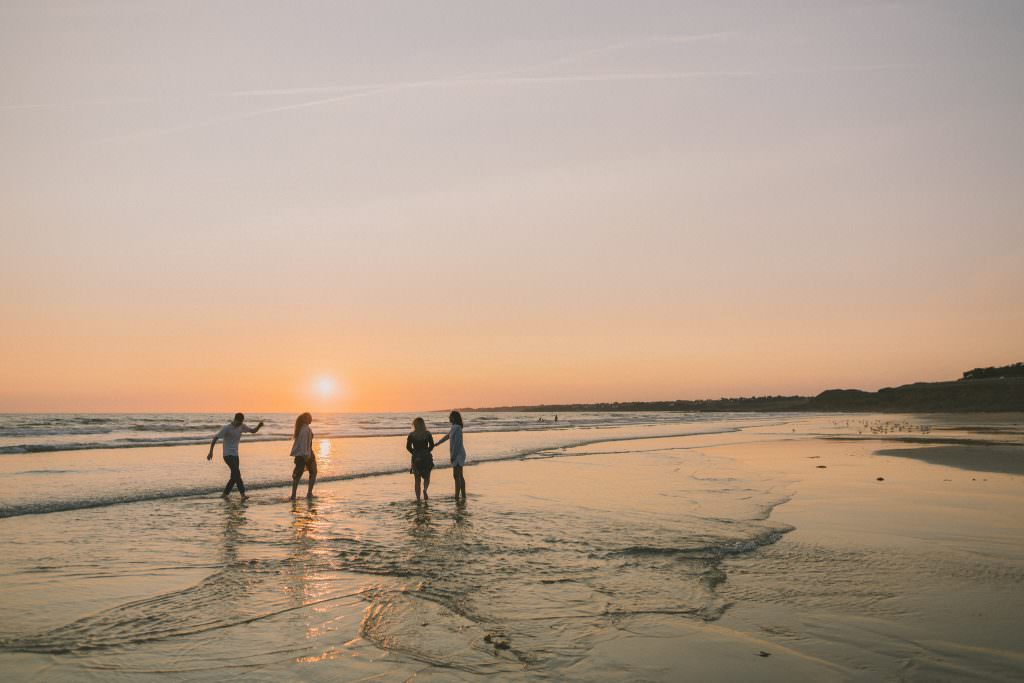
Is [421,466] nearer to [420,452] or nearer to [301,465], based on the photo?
[420,452]

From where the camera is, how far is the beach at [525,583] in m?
5.99

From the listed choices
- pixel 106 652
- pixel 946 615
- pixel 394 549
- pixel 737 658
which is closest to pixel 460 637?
pixel 737 658

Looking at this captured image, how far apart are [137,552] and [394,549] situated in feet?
14.5

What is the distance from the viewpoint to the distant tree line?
11362 cm

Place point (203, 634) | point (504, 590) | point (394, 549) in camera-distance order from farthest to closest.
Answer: point (394, 549) → point (504, 590) → point (203, 634)

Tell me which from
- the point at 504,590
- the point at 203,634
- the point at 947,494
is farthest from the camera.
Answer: the point at 947,494

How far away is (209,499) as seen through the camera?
1750cm

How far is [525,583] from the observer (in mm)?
8688

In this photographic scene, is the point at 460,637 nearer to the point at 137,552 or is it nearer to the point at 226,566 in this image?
the point at 226,566

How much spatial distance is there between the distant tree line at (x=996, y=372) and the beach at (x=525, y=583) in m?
121

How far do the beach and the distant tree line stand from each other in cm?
12059

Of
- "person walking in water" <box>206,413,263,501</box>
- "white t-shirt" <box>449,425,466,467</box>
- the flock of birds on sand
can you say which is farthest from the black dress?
the flock of birds on sand

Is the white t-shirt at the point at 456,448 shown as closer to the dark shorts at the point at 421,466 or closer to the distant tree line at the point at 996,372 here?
the dark shorts at the point at 421,466

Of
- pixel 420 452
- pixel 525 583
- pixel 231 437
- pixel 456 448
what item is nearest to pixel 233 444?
pixel 231 437
